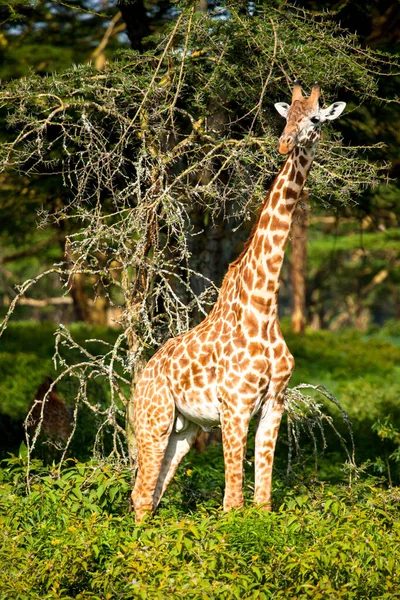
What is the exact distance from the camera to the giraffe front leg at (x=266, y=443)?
6520 mm

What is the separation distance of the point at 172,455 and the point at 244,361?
1242mm

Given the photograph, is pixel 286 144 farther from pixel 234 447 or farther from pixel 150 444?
pixel 150 444

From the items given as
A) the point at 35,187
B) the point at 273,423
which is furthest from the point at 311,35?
the point at 35,187

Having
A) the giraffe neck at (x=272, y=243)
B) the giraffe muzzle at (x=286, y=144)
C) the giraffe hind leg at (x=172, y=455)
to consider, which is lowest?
the giraffe hind leg at (x=172, y=455)

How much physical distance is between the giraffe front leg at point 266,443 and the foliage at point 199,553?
0.23 metres

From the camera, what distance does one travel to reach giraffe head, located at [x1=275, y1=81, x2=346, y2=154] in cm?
604

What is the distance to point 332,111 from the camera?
21.2ft

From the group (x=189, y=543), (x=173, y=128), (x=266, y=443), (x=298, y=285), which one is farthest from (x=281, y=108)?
(x=298, y=285)

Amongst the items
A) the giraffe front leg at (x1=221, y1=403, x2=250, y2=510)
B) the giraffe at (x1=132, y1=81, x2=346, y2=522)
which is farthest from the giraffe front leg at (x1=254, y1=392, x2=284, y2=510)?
the giraffe front leg at (x1=221, y1=403, x2=250, y2=510)

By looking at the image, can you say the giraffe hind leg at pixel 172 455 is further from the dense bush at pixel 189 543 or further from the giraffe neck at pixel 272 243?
the giraffe neck at pixel 272 243

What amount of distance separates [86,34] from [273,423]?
1095 cm

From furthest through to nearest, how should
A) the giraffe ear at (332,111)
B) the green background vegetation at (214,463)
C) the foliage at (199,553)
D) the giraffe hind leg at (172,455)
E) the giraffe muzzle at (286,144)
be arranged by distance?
the giraffe hind leg at (172,455) → the giraffe ear at (332,111) → the giraffe muzzle at (286,144) → the green background vegetation at (214,463) → the foliage at (199,553)

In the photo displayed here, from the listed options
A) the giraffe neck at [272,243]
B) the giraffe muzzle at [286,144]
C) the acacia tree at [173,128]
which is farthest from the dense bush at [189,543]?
the giraffe muzzle at [286,144]

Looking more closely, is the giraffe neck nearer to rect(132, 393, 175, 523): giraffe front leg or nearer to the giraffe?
the giraffe
